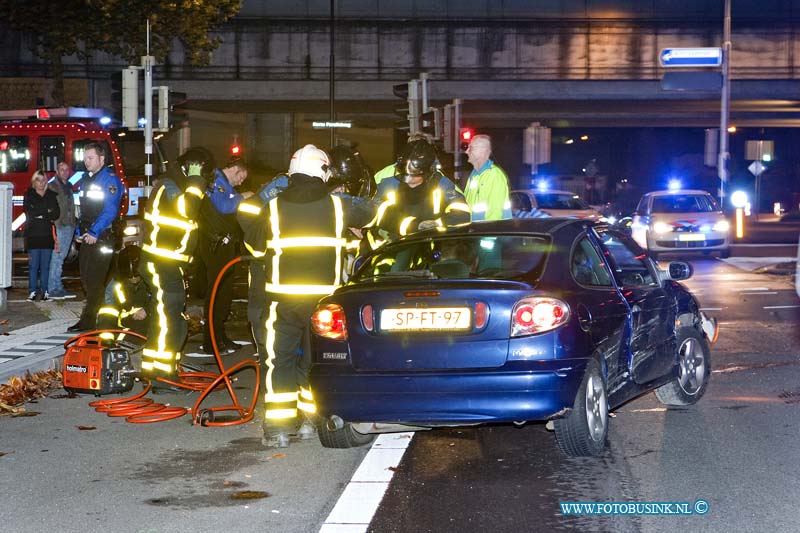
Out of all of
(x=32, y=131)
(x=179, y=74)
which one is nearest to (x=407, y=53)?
(x=179, y=74)

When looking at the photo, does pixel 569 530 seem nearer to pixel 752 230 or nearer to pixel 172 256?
pixel 172 256

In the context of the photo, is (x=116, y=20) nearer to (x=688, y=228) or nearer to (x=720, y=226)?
(x=688, y=228)

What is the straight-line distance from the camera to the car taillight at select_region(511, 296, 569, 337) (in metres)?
6.95

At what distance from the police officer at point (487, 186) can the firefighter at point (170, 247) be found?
7.81 ft

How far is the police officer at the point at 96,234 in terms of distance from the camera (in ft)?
43.1

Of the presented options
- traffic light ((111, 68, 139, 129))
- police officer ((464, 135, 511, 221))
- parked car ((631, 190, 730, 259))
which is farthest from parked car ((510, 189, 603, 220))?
police officer ((464, 135, 511, 221))

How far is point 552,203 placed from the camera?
29438 millimetres

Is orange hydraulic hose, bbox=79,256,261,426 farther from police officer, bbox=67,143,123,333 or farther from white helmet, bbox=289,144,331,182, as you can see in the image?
police officer, bbox=67,143,123,333

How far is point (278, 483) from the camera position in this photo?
6.84 m

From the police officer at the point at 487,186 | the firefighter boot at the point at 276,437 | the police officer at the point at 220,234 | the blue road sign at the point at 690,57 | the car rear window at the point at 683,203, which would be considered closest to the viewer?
the firefighter boot at the point at 276,437

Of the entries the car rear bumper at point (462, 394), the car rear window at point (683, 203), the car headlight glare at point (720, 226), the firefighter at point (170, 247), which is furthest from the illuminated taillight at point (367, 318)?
the car rear window at point (683, 203)

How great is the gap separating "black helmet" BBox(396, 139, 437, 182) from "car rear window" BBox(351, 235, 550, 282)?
1.90 metres

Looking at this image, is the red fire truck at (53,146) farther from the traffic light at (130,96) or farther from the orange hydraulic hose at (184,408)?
the orange hydraulic hose at (184,408)

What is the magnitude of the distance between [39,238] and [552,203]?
14.7m
